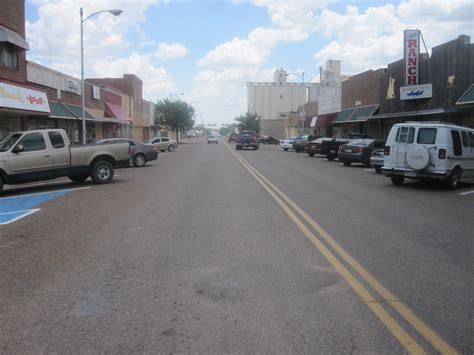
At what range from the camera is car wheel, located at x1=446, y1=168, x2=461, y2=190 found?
15.2 meters

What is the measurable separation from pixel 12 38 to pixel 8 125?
4.60m

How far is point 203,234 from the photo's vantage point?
8.36m

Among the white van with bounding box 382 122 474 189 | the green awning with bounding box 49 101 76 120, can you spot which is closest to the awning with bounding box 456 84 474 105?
the white van with bounding box 382 122 474 189

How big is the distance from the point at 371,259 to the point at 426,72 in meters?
27.5

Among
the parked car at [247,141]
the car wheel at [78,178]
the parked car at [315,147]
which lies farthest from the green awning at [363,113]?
the car wheel at [78,178]

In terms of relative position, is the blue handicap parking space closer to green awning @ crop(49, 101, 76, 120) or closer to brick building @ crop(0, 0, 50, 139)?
brick building @ crop(0, 0, 50, 139)

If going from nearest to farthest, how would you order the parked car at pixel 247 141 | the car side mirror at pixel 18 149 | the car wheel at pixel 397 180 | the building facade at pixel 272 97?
1. the car side mirror at pixel 18 149
2. the car wheel at pixel 397 180
3. the parked car at pixel 247 141
4. the building facade at pixel 272 97

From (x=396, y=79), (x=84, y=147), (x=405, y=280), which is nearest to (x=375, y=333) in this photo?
(x=405, y=280)

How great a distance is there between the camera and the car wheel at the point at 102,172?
16.8 metres

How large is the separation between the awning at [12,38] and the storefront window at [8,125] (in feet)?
12.7

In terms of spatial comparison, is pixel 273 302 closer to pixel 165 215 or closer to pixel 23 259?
pixel 23 259

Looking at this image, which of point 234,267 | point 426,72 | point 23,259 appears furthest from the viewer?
point 426,72

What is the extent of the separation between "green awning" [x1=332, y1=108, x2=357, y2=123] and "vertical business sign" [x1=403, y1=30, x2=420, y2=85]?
39.6 ft

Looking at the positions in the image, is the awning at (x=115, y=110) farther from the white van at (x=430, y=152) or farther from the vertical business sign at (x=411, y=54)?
the white van at (x=430, y=152)
